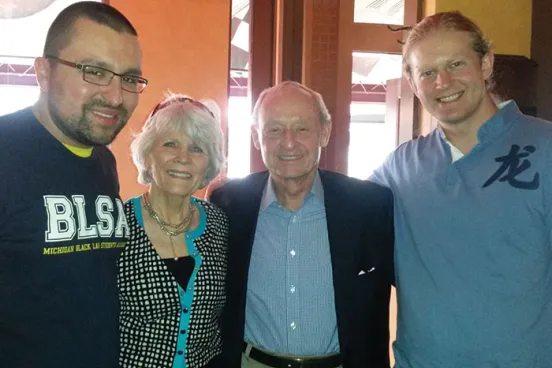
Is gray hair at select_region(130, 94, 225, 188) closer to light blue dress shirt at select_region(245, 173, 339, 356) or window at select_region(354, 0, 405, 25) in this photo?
light blue dress shirt at select_region(245, 173, 339, 356)

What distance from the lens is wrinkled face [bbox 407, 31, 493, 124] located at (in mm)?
1626

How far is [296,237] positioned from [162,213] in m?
0.52

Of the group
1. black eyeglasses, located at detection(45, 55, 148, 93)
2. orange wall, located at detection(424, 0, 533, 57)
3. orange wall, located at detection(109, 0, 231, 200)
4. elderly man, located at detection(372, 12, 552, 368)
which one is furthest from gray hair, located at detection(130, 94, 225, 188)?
orange wall, located at detection(424, 0, 533, 57)

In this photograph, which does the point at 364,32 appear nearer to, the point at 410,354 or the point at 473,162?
the point at 473,162

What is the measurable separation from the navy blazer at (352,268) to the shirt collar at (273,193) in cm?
3

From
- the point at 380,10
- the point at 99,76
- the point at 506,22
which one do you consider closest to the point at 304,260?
the point at 99,76

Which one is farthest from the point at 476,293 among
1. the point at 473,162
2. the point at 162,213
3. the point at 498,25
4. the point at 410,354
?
the point at 498,25

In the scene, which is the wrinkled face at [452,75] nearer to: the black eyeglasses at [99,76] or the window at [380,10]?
the black eyeglasses at [99,76]

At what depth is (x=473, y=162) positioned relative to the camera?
64.1 inches

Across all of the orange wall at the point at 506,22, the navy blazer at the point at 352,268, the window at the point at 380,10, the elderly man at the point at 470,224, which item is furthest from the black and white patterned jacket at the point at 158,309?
the window at the point at 380,10

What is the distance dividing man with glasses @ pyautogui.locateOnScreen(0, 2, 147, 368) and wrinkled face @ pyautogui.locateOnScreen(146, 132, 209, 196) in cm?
26

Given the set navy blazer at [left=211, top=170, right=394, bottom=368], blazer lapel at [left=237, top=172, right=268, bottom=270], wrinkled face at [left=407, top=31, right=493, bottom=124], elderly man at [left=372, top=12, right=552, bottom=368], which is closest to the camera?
elderly man at [left=372, top=12, right=552, bottom=368]

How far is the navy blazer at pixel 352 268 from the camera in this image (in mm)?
1764

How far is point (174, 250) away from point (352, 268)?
2.20 ft
